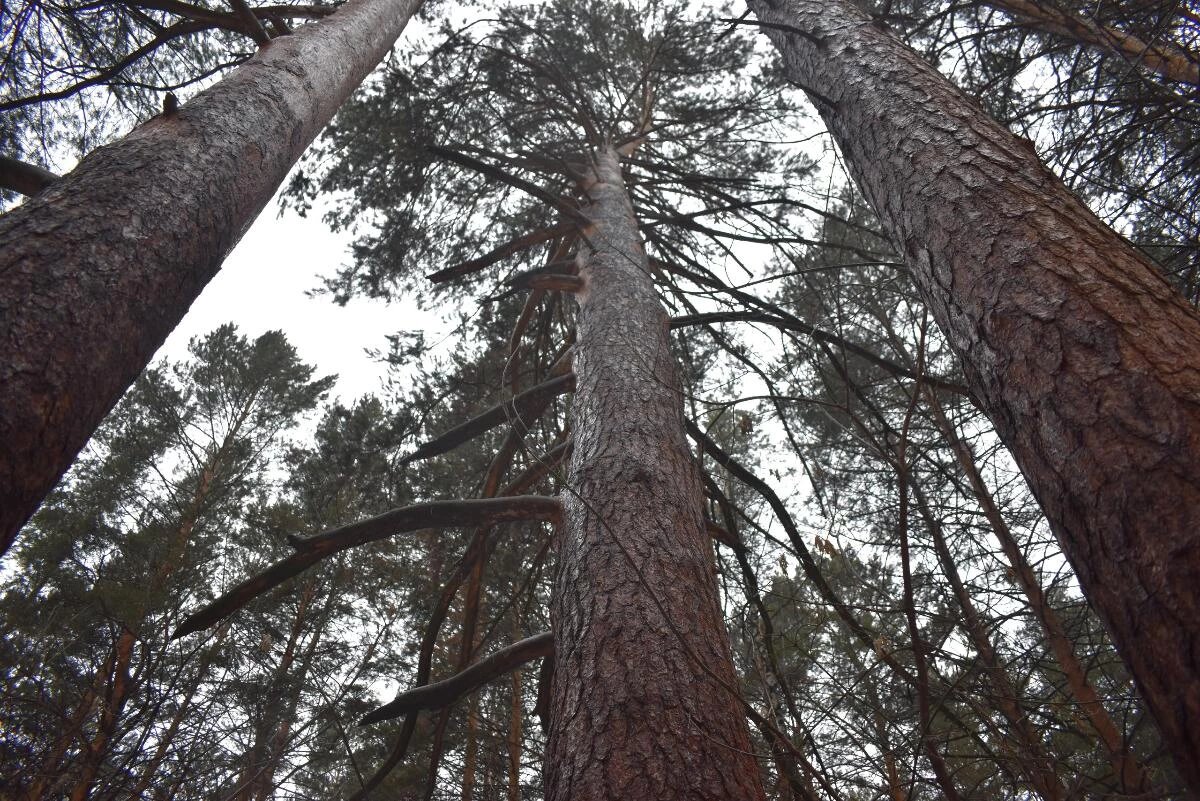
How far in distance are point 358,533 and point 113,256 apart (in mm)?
1071

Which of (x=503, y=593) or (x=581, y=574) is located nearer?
(x=581, y=574)

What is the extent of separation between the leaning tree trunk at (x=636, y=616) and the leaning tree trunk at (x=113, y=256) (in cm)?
118

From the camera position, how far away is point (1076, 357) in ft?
3.69

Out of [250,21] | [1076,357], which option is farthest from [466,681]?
[250,21]

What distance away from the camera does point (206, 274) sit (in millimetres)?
2078

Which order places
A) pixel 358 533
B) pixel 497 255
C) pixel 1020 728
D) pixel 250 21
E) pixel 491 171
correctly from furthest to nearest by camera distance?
1. pixel 497 255
2. pixel 491 171
3. pixel 250 21
4. pixel 358 533
5. pixel 1020 728

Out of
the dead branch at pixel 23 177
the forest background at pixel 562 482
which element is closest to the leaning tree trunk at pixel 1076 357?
the forest background at pixel 562 482

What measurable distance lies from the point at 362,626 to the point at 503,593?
308cm

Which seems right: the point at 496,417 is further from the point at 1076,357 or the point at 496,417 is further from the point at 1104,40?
the point at 1104,40

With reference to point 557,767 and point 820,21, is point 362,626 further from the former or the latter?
point 820,21

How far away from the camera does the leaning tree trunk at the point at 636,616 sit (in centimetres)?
154

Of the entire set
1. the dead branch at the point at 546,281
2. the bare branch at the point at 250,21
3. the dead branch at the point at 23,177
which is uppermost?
the bare branch at the point at 250,21

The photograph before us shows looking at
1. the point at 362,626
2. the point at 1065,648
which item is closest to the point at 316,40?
the point at 1065,648

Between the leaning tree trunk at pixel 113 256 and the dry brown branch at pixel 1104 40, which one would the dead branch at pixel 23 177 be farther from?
the dry brown branch at pixel 1104 40
